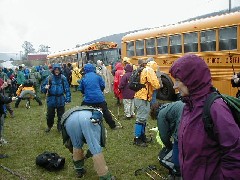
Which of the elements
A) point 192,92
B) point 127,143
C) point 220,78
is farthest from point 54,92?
point 192,92

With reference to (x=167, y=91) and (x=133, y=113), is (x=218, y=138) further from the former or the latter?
(x=167, y=91)

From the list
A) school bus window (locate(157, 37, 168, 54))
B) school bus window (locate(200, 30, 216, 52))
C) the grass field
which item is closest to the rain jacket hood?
the grass field

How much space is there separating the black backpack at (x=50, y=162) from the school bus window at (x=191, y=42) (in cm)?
704

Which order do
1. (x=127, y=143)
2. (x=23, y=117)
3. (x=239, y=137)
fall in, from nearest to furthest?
(x=239, y=137) < (x=127, y=143) < (x=23, y=117)

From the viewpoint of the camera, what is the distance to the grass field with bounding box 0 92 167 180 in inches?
236

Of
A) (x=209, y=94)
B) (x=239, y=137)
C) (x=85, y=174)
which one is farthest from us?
(x=85, y=174)

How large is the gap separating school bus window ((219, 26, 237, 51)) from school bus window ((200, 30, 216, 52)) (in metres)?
0.29

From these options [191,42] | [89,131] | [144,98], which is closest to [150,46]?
[191,42]

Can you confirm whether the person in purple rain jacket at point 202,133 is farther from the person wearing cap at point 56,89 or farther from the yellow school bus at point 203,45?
the yellow school bus at point 203,45

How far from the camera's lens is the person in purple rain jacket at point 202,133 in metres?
2.06

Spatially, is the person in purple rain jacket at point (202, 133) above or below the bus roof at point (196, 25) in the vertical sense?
below

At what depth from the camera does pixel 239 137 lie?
2.07m

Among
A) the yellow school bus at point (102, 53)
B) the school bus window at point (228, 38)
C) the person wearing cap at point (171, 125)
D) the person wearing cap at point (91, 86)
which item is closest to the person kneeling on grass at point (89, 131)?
the person wearing cap at point (171, 125)

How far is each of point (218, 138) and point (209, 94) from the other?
1.03 ft
